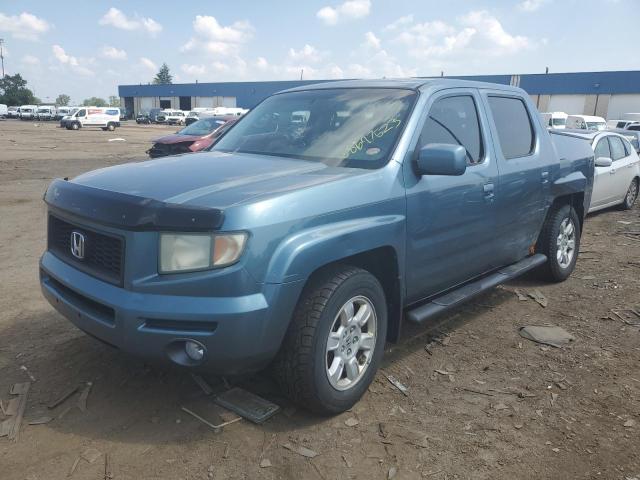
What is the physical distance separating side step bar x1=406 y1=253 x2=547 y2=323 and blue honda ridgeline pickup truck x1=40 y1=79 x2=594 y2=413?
0.06 ft

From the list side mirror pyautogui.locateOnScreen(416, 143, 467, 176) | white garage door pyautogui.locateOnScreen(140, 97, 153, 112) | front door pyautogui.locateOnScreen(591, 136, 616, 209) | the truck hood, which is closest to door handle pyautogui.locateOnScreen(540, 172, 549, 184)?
side mirror pyautogui.locateOnScreen(416, 143, 467, 176)

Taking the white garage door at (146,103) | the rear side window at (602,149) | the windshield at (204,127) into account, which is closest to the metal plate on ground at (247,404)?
the rear side window at (602,149)

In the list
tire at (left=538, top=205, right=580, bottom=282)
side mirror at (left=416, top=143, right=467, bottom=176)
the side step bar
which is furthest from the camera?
tire at (left=538, top=205, right=580, bottom=282)

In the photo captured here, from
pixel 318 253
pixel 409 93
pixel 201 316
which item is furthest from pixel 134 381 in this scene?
pixel 409 93

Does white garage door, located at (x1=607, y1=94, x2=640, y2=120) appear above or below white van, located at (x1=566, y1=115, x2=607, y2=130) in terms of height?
above

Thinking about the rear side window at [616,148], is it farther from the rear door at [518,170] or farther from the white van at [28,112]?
the white van at [28,112]

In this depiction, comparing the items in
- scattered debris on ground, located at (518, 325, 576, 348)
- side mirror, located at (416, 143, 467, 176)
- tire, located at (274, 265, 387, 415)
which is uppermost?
side mirror, located at (416, 143, 467, 176)

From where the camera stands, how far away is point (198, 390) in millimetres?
3402

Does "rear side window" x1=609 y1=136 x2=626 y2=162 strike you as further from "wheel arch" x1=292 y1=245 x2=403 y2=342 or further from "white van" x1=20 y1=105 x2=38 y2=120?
"white van" x1=20 y1=105 x2=38 y2=120

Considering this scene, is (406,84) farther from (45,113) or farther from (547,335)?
(45,113)

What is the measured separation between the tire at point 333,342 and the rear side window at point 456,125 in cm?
117

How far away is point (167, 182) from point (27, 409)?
157 centimetres

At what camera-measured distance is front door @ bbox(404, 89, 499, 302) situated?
3.52m

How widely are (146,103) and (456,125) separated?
9722cm
